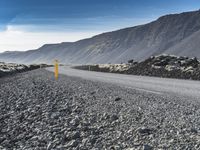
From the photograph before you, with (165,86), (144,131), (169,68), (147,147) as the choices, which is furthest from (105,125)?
(169,68)

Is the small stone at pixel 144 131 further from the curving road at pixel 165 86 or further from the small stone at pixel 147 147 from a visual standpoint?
the curving road at pixel 165 86

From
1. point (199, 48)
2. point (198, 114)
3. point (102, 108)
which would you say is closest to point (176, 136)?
point (198, 114)

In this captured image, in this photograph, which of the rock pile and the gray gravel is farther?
the rock pile

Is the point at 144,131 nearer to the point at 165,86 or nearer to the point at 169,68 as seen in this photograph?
the point at 165,86

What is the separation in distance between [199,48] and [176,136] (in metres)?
146

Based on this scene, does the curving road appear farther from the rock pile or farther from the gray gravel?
the rock pile

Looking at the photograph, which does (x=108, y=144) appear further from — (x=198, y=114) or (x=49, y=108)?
(x=49, y=108)

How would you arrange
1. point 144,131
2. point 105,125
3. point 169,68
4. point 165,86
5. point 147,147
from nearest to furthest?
point 147,147, point 144,131, point 105,125, point 165,86, point 169,68

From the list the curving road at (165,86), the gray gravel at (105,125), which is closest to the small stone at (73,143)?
the gray gravel at (105,125)

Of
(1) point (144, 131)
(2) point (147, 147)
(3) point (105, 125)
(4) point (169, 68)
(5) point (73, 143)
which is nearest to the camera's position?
(2) point (147, 147)

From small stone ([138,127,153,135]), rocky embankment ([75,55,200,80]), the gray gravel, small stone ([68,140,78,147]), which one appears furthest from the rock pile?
small stone ([68,140,78,147])

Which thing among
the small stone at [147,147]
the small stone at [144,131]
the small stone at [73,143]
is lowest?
the small stone at [73,143]

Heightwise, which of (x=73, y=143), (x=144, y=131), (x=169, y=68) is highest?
(x=169, y=68)

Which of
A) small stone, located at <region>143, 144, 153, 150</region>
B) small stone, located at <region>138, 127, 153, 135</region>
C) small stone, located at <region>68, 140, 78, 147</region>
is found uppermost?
small stone, located at <region>138, 127, 153, 135</region>
